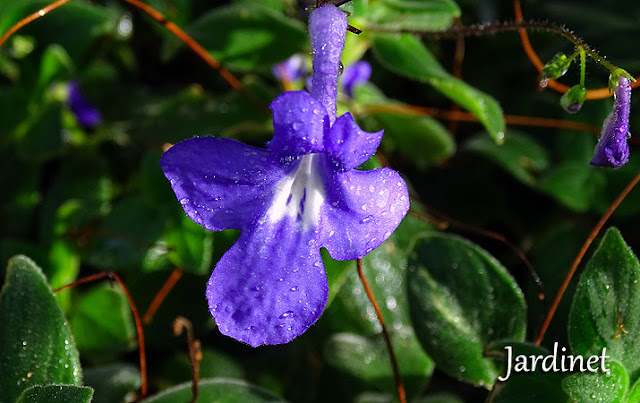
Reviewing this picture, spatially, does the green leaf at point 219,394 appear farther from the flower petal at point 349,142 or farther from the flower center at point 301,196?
the flower petal at point 349,142

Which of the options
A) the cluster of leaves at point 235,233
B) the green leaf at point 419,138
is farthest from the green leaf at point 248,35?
the green leaf at point 419,138

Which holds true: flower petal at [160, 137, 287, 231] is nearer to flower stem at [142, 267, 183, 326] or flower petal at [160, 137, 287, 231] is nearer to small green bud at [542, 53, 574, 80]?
small green bud at [542, 53, 574, 80]

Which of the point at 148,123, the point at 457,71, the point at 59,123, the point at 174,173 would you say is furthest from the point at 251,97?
the point at 174,173

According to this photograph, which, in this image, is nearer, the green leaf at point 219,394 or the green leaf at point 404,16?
the green leaf at point 219,394

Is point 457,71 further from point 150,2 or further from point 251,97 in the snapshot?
point 150,2

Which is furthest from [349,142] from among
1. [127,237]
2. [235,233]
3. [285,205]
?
[127,237]

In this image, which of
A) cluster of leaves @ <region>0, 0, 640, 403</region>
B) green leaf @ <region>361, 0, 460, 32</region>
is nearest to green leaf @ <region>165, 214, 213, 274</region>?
cluster of leaves @ <region>0, 0, 640, 403</region>

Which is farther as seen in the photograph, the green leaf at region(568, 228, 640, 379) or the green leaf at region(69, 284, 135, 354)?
the green leaf at region(69, 284, 135, 354)
